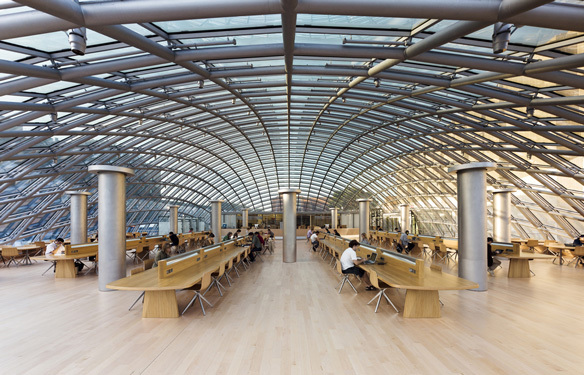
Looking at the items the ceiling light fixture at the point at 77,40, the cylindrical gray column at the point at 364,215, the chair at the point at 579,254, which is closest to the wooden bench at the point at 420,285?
the ceiling light fixture at the point at 77,40

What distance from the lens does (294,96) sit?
67.3 feet

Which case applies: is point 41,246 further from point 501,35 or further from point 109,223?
point 501,35

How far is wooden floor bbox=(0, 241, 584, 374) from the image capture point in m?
4.77

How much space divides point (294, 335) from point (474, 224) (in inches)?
274

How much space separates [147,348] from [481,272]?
907cm

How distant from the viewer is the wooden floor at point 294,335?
15.7 ft

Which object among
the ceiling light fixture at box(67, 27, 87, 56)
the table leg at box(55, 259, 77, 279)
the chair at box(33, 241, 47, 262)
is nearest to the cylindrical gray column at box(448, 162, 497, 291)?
the ceiling light fixture at box(67, 27, 87, 56)

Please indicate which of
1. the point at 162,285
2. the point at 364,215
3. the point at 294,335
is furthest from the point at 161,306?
the point at 364,215

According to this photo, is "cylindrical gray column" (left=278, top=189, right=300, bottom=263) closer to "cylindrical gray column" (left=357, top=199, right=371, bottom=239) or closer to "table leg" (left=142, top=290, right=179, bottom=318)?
"table leg" (left=142, top=290, right=179, bottom=318)

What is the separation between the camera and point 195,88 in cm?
1517

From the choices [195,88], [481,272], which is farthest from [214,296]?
[195,88]

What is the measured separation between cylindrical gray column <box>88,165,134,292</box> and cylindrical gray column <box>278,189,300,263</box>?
799 centimetres

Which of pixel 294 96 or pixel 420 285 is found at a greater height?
pixel 294 96

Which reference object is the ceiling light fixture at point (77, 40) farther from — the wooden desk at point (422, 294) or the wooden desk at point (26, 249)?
the wooden desk at point (26, 249)
